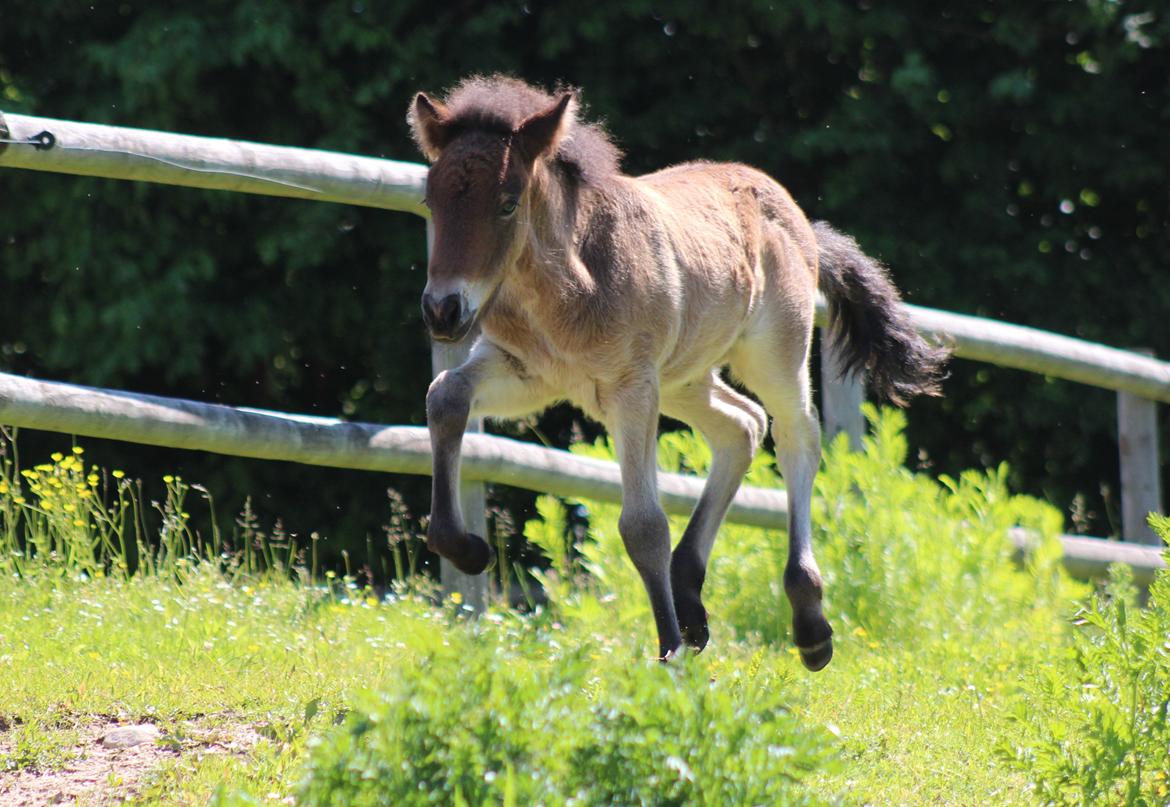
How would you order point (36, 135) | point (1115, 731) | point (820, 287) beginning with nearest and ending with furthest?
point (1115, 731)
point (36, 135)
point (820, 287)

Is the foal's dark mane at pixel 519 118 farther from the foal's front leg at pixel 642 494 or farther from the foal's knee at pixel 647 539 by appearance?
the foal's knee at pixel 647 539

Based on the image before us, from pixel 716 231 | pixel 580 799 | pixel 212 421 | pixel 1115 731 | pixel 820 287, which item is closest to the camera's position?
pixel 580 799

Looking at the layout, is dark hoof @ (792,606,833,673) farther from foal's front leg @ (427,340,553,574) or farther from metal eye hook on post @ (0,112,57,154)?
metal eye hook on post @ (0,112,57,154)

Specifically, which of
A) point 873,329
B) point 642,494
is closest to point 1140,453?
point 873,329

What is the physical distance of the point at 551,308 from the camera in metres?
4.68

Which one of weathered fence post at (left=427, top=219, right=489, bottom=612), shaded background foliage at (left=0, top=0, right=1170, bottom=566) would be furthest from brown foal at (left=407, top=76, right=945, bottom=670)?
shaded background foliage at (left=0, top=0, right=1170, bottom=566)

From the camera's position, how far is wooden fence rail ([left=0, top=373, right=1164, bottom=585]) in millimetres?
4652

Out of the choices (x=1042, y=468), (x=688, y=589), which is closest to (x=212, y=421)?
(x=688, y=589)

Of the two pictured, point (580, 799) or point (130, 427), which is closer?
point (580, 799)

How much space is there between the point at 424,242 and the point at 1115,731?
7833mm

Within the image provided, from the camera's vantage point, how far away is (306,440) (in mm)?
5156

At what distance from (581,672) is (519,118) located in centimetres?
207

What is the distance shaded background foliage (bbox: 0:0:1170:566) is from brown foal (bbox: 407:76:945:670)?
5077 millimetres

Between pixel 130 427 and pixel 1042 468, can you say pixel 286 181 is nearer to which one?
pixel 130 427
